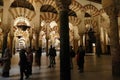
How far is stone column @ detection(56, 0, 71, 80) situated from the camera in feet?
14.4

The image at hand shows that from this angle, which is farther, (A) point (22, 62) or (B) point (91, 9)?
(B) point (91, 9)

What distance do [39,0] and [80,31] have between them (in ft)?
13.1

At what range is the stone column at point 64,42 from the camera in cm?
438

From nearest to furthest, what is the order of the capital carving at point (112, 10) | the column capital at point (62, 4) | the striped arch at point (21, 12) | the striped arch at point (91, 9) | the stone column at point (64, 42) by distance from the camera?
the stone column at point (64, 42) → the column capital at point (62, 4) → the capital carving at point (112, 10) → the striped arch at point (21, 12) → the striped arch at point (91, 9)

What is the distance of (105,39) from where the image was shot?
1862cm

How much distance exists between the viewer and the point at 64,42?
4.49 metres

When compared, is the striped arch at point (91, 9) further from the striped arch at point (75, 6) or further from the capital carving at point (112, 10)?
the capital carving at point (112, 10)

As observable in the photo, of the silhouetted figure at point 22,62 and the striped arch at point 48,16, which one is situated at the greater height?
the striped arch at point 48,16

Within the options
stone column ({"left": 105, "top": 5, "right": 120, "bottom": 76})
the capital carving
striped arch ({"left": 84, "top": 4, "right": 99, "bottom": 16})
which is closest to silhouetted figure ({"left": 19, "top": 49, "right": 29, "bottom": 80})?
stone column ({"left": 105, "top": 5, "right": 120, "bottom": 76})

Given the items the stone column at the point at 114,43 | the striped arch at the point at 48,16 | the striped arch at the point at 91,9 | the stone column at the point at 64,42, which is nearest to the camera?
the stone column at the point at 64,42

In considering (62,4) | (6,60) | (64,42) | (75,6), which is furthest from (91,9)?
(64,42)

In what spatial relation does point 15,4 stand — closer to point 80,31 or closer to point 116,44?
point 80,31

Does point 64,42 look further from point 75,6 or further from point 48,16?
point 48,16

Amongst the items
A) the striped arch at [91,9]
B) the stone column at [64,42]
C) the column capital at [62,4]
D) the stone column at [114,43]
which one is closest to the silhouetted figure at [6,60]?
the stone column at [64,42]
